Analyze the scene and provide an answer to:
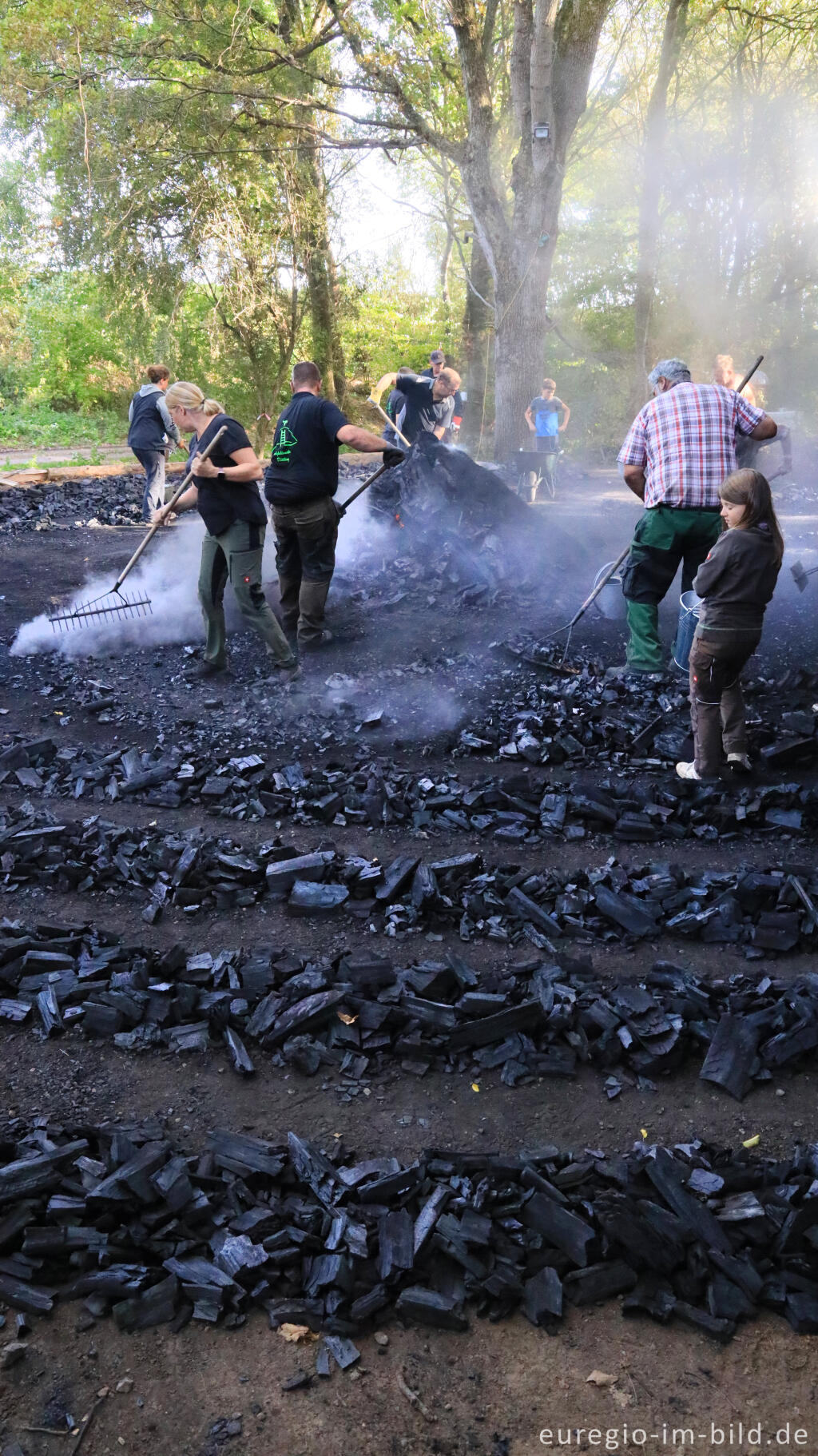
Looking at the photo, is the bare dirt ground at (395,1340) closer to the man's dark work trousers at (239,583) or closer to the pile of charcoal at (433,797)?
the pile of charcoal at (433,797)

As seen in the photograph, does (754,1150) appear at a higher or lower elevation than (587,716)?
lower

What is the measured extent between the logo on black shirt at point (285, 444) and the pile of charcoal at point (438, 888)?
3.35 m

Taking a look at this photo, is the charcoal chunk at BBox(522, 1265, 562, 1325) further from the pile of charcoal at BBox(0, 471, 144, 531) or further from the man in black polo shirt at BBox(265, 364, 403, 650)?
the pile of charcoal at BBox(0, 471, 144, 531)

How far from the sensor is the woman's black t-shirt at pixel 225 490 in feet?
20.9

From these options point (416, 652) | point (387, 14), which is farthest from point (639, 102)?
point (416, 652)

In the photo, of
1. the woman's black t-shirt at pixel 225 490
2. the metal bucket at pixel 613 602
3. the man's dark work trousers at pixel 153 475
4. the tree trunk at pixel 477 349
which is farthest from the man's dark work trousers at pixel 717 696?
the tree trunk at pixel 477 349

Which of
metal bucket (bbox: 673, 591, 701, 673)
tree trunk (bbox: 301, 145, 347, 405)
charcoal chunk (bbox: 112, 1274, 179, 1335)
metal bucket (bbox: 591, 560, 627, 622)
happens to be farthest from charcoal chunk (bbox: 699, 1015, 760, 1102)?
tree trunk (bbox: 301, 145, 347, 405)

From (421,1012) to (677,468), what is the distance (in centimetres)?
429

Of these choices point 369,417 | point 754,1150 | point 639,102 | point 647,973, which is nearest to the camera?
point 754,1150

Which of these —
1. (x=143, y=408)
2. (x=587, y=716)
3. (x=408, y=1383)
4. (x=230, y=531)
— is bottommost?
(x=408, y=1383)

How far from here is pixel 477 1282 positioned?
8.12ft

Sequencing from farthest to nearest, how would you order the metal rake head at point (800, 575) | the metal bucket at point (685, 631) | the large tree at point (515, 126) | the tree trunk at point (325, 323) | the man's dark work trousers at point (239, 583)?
the tree trunk at point (325, 323) → the large tree at point (515, 126) → the metal rake head at point (800, 575) → the man's dark work trousers at point (239, 583) → the metal bucket at point (685, 631)

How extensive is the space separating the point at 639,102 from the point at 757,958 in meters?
28.7

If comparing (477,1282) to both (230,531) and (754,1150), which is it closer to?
(754,1150)
